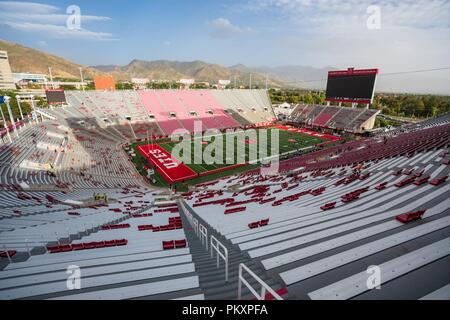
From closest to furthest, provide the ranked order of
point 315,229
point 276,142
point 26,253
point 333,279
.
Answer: point 333,279
point 315,229
point 26,253
point 276,142

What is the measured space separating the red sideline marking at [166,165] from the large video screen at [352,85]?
39858 mm

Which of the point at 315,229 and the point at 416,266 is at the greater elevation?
the point at 416,266

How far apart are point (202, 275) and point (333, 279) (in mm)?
2993

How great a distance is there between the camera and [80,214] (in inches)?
569

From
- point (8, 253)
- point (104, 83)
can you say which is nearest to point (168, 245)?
point (8, 253)

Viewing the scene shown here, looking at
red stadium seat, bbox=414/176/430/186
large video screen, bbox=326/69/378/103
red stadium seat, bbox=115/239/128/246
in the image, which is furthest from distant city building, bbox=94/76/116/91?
red stadium seat, bbox=414/176/430/186

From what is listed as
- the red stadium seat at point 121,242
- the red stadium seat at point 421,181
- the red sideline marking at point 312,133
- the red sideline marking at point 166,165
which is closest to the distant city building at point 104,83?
the red sideline marking at point 166,165

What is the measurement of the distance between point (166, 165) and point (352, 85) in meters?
42.8

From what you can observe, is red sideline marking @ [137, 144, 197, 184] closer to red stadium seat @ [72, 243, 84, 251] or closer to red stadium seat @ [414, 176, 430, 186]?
red stadium seat @ [72, 243, 84, 251]

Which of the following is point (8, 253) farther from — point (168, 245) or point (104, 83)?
point (104, 83)

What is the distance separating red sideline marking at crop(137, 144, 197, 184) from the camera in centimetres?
3062
